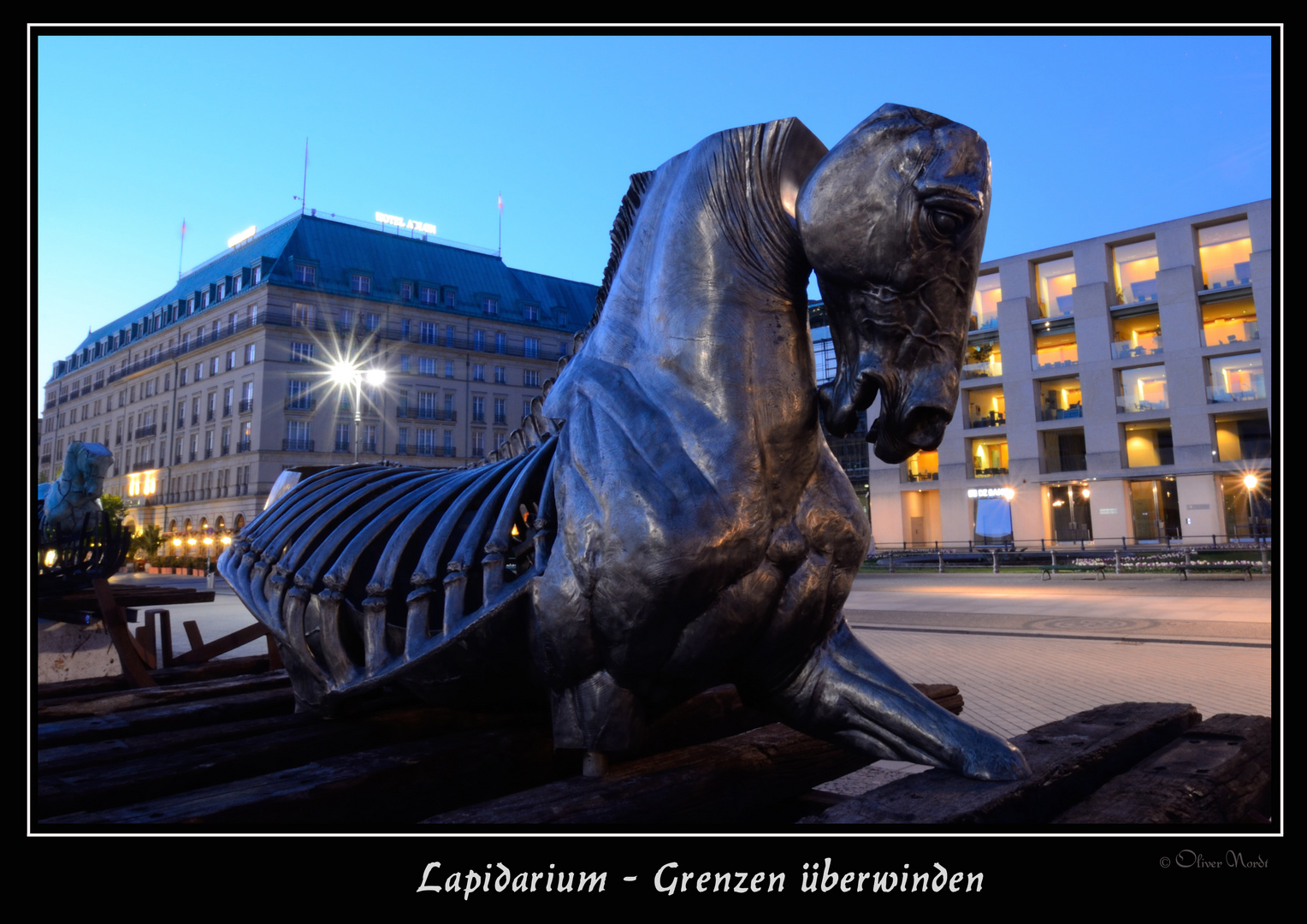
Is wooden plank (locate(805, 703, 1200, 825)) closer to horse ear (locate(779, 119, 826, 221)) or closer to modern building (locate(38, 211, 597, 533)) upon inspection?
horse ear (locate(779, 119, 826, 221))

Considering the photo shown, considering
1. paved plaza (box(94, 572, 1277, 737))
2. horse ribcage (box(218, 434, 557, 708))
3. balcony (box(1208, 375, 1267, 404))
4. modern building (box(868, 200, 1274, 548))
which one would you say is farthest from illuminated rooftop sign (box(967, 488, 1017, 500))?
horse ribcage (box(218, 434, 557, 708))

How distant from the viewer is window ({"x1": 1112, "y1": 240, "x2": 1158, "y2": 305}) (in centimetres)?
3362

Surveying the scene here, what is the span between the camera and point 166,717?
2365mm

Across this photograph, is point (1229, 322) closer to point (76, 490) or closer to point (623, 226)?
point (623, 226)

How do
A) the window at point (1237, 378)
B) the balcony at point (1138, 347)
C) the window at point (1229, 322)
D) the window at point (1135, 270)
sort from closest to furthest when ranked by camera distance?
the window at point (1237, 378)
the window at point (1229, 322)
the balcony at point (1138, 347)
the window at point (1135, 270)

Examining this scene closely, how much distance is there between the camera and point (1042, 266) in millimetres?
35906

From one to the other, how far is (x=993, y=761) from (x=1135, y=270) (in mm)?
38869

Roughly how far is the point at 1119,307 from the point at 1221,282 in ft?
11.6

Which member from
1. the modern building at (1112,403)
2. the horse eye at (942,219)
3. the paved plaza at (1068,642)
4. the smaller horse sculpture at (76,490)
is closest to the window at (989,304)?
the modern building at (1112,403)

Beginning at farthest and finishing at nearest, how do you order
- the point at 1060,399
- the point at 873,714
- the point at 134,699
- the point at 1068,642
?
1. the point at 1060,399
2. the point at 1068,642
3. the point at 134,699
4. the point at 873,714

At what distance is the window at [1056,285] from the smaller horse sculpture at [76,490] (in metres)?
36.7

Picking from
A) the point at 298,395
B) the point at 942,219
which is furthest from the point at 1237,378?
the point at 298,395

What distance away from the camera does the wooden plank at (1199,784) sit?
5.32 ft

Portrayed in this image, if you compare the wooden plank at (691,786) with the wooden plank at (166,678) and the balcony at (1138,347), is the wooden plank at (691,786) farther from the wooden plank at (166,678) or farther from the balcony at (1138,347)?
the balcony at (1138,347)
